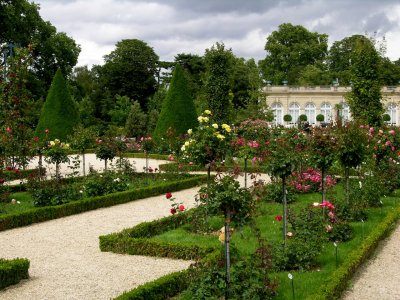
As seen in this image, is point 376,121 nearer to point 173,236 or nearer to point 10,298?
point 173,236

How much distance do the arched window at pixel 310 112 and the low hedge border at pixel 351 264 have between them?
1815 inches

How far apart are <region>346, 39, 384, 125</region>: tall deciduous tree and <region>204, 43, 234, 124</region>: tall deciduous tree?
583 cm

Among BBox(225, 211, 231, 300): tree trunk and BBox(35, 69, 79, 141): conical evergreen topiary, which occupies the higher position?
BBox(35, 69, 79, 141): conical evergreen topiary

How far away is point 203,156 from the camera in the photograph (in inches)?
402

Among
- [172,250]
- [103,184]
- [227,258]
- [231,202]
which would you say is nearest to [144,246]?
[172,250]

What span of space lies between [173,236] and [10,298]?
3529 millimetres

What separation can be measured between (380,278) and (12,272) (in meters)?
5.14

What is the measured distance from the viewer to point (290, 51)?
61750 millimetres

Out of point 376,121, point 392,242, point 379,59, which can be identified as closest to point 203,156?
point 392,242

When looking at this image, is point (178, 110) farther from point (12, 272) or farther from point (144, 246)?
point (12, 272)

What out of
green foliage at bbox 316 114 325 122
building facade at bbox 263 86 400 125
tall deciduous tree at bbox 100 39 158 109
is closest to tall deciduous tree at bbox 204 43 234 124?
tall deciduous tree at bbox 100 39 158 109

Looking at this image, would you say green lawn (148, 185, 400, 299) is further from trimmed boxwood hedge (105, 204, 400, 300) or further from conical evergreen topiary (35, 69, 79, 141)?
conical evergreen topiary (35, 69, 79, 141)

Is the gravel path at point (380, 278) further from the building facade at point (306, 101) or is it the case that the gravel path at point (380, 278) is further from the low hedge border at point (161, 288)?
the building facade at point (306, 101)

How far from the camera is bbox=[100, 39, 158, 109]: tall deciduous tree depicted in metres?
49.6
